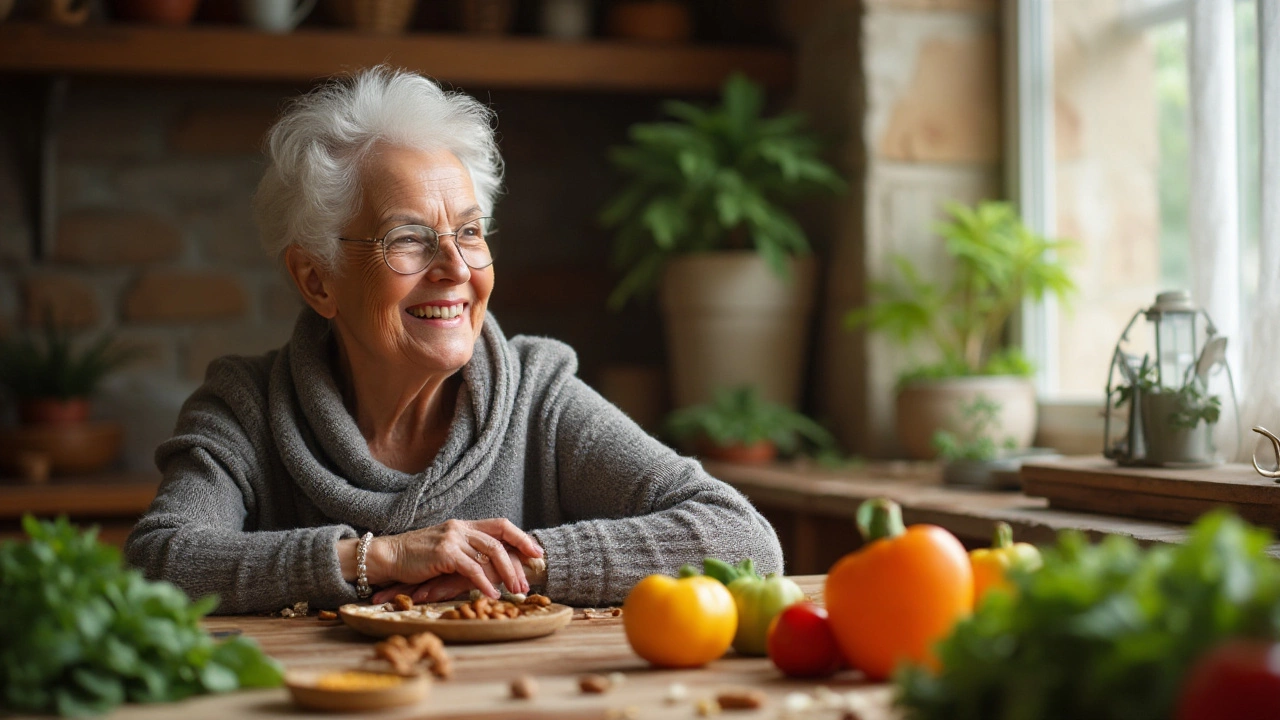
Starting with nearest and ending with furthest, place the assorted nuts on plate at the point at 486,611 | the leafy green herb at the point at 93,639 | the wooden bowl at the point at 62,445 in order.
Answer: the leafy green herb at the point at 93,639
the assorted nuts on plate at the point at 486,611
the wooden bowl at the point at 62,445

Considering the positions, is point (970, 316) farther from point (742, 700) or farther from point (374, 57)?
point (742, 700)

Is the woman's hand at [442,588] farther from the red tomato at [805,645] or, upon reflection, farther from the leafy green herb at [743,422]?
the leafy green herb at [743,422]

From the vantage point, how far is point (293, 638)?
1.37 m

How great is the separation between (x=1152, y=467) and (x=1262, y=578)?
1566 millimetres

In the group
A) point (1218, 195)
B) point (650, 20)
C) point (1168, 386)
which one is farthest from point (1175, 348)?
point (650, 20)

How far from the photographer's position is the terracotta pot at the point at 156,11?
11.9ft

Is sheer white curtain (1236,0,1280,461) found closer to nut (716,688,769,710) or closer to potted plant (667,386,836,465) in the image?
potted plant (667,386,836,465)

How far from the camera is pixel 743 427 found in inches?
139

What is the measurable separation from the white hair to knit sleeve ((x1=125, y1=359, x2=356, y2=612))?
0.84 feet

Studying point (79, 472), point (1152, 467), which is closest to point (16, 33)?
point (79, 472)

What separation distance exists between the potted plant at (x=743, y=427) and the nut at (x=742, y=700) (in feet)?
8.21

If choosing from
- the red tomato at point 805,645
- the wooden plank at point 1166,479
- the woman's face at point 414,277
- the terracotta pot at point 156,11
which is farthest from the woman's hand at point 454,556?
the terracotta pot at point 156,11

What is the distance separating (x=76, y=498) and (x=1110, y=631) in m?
3.30

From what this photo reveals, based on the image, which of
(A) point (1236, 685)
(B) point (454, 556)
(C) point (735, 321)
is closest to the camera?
(A) point (1236, 685)
